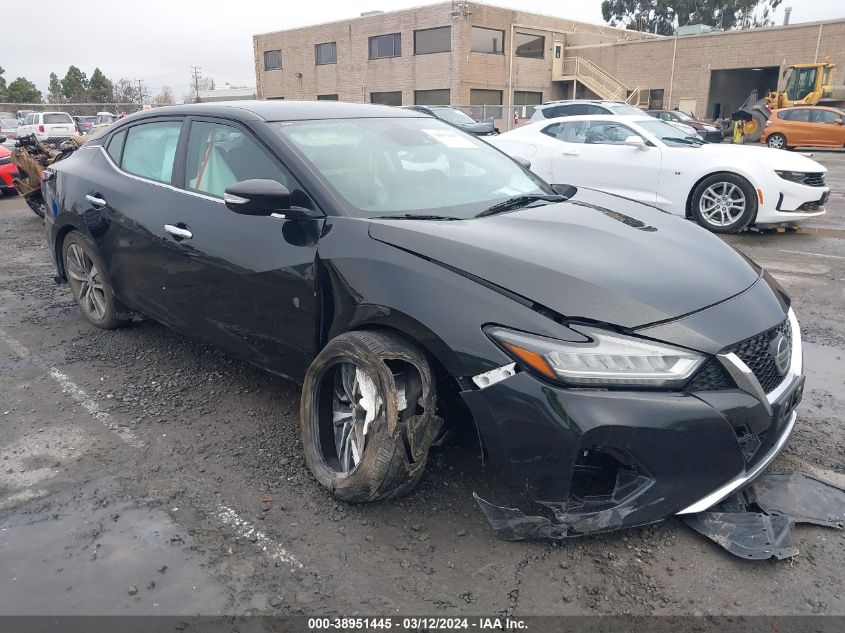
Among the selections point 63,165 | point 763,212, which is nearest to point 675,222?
point 63,165

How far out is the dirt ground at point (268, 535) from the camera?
7.59 ft

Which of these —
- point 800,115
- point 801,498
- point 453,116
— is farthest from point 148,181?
point 800,115

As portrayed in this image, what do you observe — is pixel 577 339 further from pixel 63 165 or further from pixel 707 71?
pixel 707 71

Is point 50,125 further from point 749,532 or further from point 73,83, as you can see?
point 73,83

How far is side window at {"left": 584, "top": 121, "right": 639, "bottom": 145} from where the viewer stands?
924cm

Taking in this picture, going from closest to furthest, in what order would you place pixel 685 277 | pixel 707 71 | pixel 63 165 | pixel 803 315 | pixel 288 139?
pixel 685 277
pixel 288 139
pixel 63 165
pixel 803 315
pixel 707 71

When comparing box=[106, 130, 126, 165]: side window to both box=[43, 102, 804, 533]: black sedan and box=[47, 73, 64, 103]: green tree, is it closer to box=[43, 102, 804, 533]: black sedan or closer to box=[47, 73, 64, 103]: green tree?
box=[43, 102, 804, 533]: black sedan

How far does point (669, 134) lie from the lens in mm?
9438

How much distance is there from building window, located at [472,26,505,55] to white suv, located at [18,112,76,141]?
2222cm

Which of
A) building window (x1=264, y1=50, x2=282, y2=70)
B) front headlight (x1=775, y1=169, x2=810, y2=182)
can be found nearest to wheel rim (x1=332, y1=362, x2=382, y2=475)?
front headlight (x1=775, y1=169, x2=810, y2=182)

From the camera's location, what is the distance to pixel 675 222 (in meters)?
3.41

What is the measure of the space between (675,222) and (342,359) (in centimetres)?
189

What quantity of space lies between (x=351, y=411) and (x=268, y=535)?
62 centimetres

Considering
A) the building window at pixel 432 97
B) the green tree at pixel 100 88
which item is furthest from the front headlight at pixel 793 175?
the green tree at pixel 100 88
